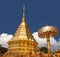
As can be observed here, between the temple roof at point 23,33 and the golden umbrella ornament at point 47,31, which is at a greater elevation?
the temple roof at point 23,33

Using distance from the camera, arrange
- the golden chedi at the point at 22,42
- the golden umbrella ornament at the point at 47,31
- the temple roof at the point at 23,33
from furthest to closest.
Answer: the temple roof at the point at 23,33 → the golden chedi at the point at 22,42 → the golden umbrella ornament at the point at 47,31

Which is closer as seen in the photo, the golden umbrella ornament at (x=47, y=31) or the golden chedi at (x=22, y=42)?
the golden umbrella ornament at (x=47, y=31)

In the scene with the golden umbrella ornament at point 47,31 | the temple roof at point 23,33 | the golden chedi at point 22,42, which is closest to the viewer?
the golden umbrella ornament at point 47,31

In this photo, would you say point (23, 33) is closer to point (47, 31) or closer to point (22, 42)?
point (22, 42)

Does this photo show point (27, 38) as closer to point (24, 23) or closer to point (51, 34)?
point (24, 23)

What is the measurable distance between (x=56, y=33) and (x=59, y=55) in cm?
954

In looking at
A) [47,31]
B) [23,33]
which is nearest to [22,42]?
[23,33]

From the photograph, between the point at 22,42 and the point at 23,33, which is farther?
the point at 23,33

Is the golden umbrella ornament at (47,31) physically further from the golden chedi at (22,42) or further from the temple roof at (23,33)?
the temple roof at (23,33)

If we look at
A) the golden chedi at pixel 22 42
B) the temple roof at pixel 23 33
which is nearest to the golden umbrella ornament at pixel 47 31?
the golden chedi at pixel 22 42

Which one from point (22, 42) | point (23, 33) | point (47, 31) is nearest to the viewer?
point (47, 31)

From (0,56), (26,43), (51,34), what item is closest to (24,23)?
(26,43)

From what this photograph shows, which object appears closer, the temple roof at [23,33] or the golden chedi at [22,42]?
the golden chedi at [22,42]

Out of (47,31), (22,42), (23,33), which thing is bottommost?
(47,31)
